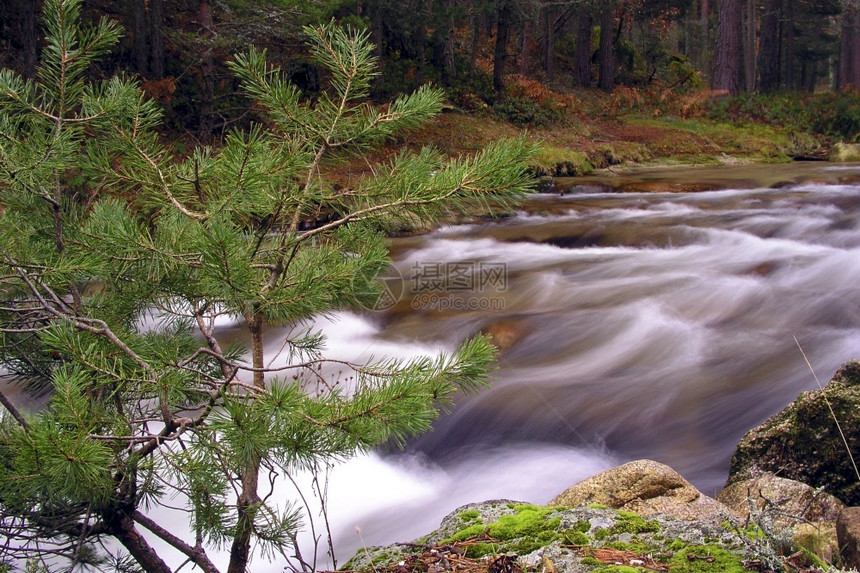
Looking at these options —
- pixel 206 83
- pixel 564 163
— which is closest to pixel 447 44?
pixel 564 163

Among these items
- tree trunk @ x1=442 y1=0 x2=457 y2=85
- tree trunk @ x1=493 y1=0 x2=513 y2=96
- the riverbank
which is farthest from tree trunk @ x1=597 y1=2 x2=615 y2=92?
tree trunk @ x1=442 y1=0 x2=457 y2=85

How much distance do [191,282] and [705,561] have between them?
204cm

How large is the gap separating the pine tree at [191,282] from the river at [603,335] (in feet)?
7.71

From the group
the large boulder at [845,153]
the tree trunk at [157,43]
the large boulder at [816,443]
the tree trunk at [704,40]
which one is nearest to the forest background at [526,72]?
the tree trunk at [157,43]

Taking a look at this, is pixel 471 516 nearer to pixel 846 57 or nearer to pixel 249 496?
pixel 249 496

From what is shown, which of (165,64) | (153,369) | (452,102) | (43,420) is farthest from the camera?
(452,102)

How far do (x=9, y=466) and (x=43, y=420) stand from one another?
14.6 inches

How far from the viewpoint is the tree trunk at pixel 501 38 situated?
20.1m

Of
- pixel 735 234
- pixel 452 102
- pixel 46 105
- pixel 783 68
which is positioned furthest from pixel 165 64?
→ pixel 783 68

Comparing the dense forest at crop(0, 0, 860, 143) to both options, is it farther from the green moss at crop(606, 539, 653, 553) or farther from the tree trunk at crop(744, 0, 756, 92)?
the green moss at crop(606, 539, 653, 553)

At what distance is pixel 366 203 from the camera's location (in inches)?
101

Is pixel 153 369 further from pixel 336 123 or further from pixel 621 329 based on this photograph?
pixel 621 329

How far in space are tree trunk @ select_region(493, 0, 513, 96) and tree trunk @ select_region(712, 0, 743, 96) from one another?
33.7 ft

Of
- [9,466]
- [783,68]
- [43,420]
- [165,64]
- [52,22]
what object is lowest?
→ [9,466]
